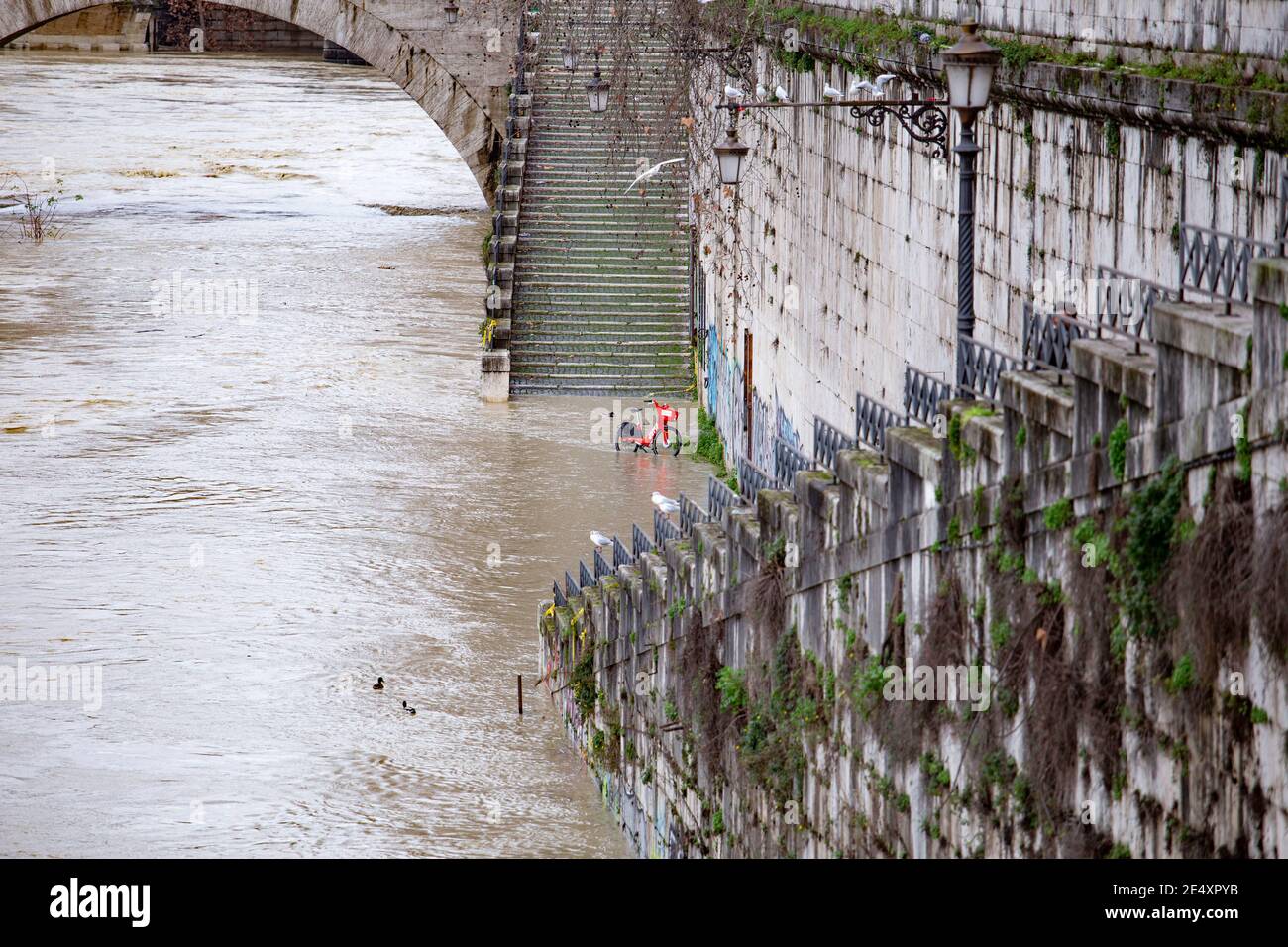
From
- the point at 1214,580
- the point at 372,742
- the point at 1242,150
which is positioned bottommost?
the point at 372,742

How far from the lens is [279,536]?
21.3m

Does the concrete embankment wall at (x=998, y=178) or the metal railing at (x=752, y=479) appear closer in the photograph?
the concrete embankment wall at (x=998, y=178)

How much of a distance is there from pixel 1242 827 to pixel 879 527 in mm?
3220

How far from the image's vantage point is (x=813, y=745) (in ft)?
35.5

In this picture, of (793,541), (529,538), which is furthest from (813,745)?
(529,538)

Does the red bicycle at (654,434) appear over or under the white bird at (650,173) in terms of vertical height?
under

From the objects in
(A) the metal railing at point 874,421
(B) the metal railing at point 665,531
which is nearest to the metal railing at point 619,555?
(B) the metal railing at point 665,531

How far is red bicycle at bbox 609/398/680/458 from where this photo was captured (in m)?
25.2

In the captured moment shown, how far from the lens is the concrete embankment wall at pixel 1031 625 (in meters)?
6.82

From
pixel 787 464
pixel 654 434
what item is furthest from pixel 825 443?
pixel 654 434

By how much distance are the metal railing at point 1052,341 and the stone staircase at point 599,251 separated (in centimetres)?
1894

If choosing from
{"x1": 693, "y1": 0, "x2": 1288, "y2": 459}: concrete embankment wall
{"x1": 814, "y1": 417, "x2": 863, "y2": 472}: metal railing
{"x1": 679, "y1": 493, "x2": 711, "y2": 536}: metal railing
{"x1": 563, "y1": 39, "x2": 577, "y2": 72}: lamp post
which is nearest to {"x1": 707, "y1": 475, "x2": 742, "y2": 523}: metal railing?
{"x1": 679, "y1": 493, "x2": 711, "y2": 536}: metal railing

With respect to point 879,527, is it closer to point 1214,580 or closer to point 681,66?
point 1214,580

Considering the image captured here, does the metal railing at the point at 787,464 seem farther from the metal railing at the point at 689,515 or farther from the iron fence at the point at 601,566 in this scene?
the iron fence at the point at 601,566
